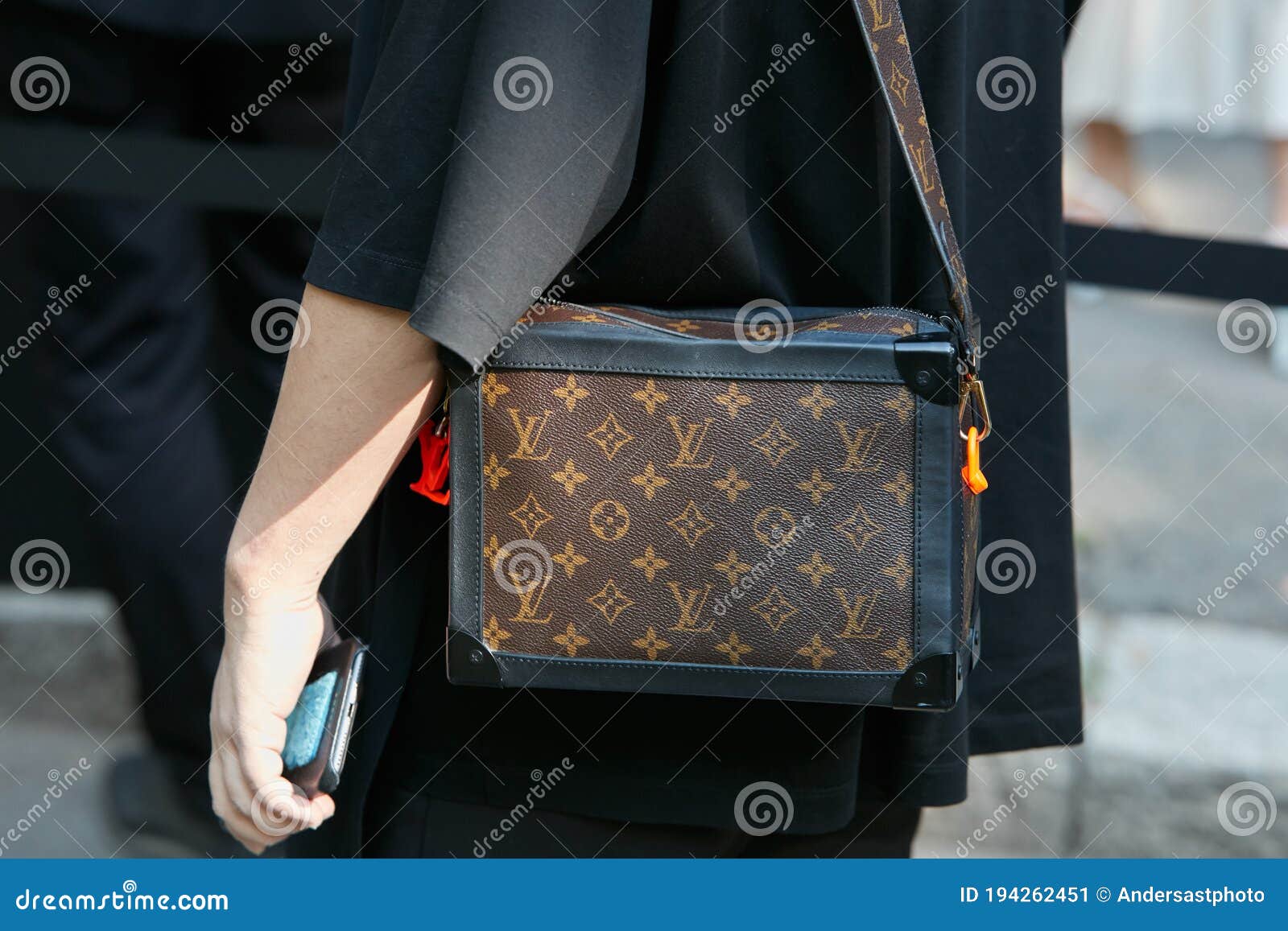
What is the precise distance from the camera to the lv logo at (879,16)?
3.00 ft

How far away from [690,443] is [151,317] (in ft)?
4.53

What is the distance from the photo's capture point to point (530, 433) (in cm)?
92

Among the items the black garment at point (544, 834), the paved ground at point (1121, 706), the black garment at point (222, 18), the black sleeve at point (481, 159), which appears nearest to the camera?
the black sleeve at point (481, 159)

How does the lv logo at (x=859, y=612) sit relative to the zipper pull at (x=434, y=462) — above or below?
below

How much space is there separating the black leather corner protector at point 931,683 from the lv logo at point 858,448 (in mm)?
153

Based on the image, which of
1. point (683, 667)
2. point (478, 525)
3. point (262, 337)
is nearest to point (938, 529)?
point (683, 667)

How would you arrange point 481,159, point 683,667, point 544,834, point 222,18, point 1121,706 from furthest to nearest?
point 1121,706, point 222,18, point 544,834, point 683,667, point 481,159

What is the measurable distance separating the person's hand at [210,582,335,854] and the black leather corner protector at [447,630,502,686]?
12 cm

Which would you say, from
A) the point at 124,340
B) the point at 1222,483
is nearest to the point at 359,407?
the point at 124,340

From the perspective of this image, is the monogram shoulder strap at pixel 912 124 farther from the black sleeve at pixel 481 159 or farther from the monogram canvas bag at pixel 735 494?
the black sleeve at pixel 481 159

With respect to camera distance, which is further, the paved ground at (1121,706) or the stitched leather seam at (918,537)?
the paved ground at (1121,706)

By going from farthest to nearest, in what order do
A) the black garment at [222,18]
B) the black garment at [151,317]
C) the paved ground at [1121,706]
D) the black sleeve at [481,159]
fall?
the paved ground at [1121,706] → the black garment at [151,317] → the black garment at [222,18] → the black sleeve at [481,159]

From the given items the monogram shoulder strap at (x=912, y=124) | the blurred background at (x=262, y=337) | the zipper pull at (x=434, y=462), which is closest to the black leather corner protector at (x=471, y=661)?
the zipper pull at (x=434, y=462)

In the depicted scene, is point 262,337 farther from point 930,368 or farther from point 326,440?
point 930,368
